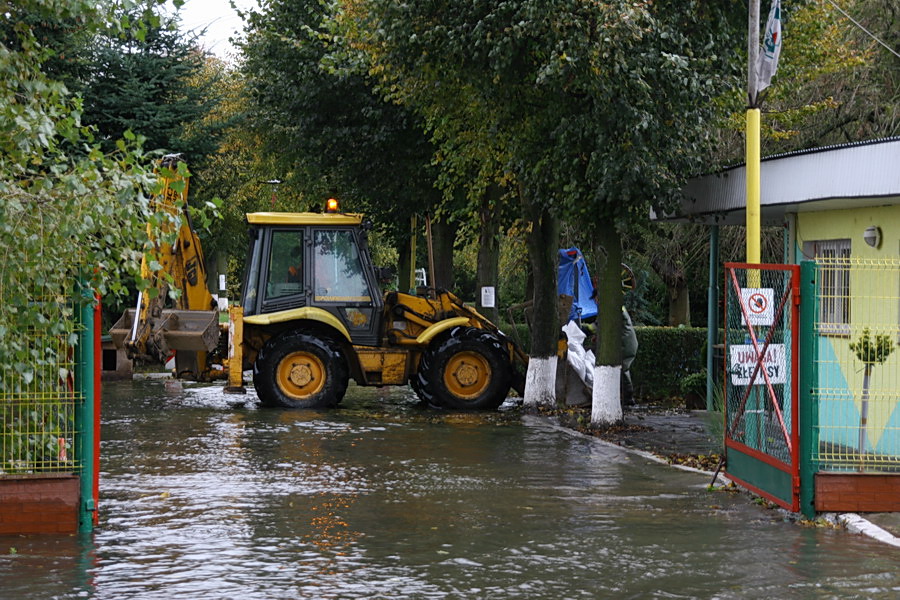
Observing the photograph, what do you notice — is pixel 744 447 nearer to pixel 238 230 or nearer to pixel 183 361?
pixel 183 361

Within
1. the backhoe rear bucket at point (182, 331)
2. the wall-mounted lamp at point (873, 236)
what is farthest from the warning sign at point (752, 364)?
the backhoe rear bucket at point (182, 331)

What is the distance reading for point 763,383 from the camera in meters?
11.5

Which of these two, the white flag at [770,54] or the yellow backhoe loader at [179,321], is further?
the yellow backhoe loader at [179,321]

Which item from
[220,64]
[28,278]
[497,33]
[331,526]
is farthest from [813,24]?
[220,64]

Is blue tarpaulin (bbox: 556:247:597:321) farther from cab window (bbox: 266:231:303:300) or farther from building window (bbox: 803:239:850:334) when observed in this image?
building window (bbox: 803:239:850:334)

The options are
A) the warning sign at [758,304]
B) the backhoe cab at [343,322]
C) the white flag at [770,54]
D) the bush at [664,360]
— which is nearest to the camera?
the warning sign at [758,304]

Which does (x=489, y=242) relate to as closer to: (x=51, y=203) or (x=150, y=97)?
(x=150, y=97)

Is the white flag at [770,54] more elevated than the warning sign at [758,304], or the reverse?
the white flag at [770,54]

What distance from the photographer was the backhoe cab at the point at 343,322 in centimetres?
2102

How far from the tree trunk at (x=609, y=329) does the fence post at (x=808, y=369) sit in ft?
23.9

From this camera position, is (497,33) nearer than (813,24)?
Yes

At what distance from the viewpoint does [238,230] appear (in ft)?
160

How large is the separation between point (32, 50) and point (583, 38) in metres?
7.85

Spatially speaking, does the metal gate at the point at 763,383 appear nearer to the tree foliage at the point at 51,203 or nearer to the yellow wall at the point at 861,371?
the yellow wall at the point at 861,371
